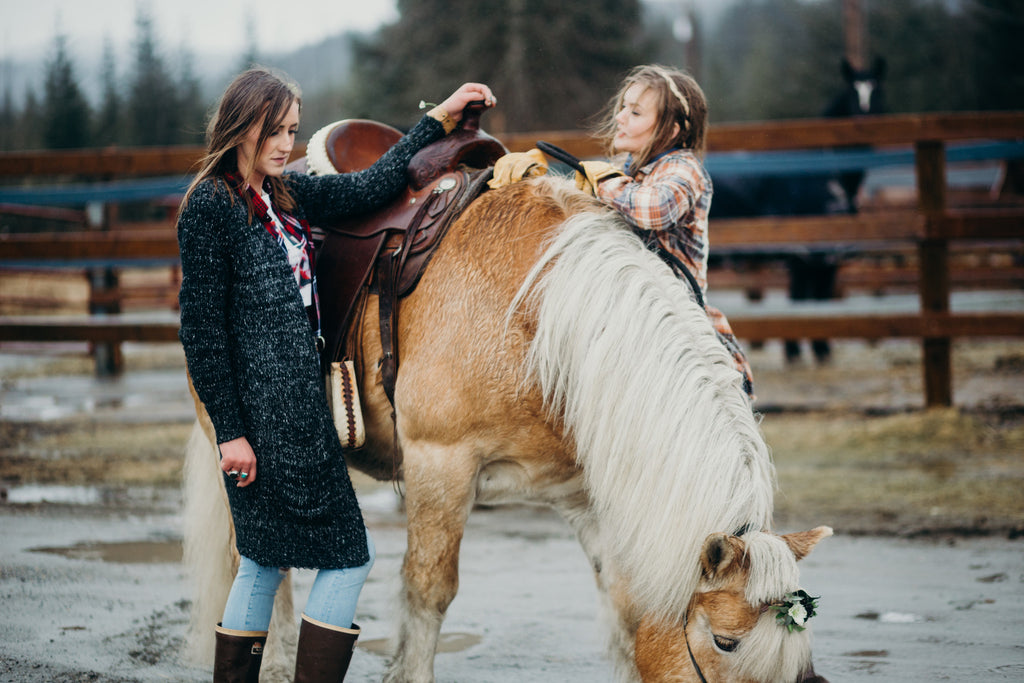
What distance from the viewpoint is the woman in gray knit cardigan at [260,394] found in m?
1.89

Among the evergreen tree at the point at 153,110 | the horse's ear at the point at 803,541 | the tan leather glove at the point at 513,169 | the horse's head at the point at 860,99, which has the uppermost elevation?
the evergreen tree at the point at 153,110

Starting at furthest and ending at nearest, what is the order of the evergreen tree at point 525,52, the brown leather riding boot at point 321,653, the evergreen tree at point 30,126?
the evergreen tree at point 30,126 → the evergreen tree at point 525,52 → the brown leather riding boot at point 321,653

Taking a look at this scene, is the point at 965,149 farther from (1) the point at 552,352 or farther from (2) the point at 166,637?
(2) the point at 166,637

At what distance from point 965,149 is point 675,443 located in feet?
18.3

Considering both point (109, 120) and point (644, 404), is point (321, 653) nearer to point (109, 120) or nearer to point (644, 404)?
point (644, 404)

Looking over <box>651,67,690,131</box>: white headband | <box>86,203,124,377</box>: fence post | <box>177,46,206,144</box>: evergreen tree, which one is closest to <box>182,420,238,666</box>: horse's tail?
<box>651,67,690,131</box>: white headband

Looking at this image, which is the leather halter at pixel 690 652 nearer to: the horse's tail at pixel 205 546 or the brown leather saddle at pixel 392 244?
the brown leather saddle at pixel 392 244

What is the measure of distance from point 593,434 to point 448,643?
1.12m

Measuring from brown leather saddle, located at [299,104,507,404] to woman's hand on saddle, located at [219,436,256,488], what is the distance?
48 cm

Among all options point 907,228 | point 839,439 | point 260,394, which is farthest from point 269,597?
point 907,228

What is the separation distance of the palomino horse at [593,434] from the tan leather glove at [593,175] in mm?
85

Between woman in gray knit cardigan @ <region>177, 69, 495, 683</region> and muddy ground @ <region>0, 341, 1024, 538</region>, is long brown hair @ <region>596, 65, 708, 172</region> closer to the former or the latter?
woman in gray knit cardigan @ <region>177, 69, 495, 683</region>

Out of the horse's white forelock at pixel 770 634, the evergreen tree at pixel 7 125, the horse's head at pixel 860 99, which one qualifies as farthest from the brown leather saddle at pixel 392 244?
the evergreen tree at pixel 7 125

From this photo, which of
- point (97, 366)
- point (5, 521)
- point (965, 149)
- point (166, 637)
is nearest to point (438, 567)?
point (166, 637)
